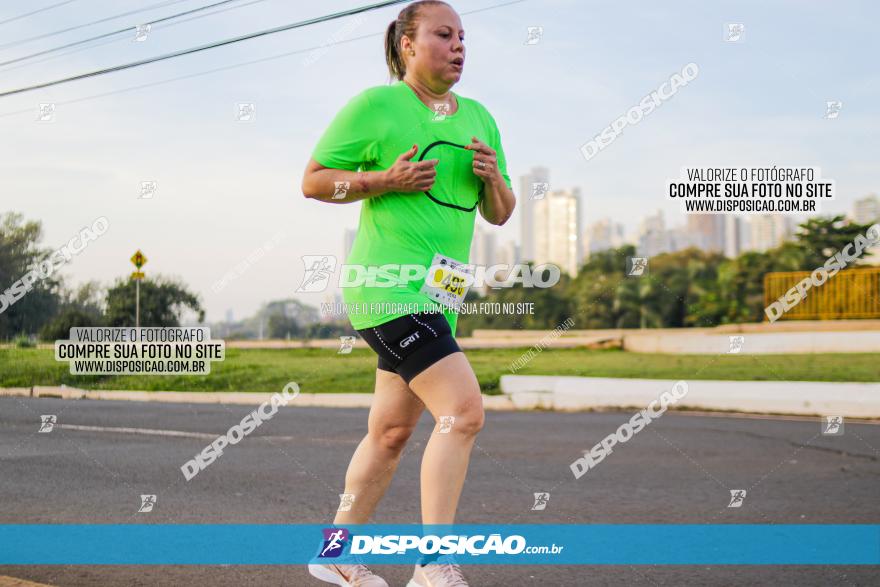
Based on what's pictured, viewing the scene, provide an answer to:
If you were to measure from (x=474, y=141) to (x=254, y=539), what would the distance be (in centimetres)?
221

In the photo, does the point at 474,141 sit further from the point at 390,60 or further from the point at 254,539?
the point at 254,539

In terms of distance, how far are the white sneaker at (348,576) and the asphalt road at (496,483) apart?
29 cm

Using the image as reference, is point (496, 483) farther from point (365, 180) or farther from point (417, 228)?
point (365, 180)

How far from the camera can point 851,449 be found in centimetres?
730

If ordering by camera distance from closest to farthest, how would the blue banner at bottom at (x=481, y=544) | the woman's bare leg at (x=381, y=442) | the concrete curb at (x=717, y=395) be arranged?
the woman's bare leg at (x=381, y=442), the blue banner at bottom at (x=481, y=544), the concrete curb at (x=717, y=395)

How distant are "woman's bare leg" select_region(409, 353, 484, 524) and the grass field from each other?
10.1m

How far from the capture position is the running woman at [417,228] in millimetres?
2738

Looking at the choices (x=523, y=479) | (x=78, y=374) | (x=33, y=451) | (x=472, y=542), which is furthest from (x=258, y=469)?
(x=78, y=374)

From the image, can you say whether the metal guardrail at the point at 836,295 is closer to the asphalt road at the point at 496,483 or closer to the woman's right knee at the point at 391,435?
the asphalt road at the point at 496,483

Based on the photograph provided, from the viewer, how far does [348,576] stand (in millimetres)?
3014

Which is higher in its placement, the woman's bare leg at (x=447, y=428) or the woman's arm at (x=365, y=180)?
the woman's arm at (x=365, y=180)

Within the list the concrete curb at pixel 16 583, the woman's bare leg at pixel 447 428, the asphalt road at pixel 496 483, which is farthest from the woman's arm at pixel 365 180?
the concrete curb at pixel 16 583

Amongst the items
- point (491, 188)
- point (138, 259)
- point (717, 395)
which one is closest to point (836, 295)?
point (717, 395)

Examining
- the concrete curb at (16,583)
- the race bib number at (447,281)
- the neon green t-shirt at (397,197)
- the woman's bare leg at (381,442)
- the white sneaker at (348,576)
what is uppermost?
the neon green t-shirt at (397,197)
